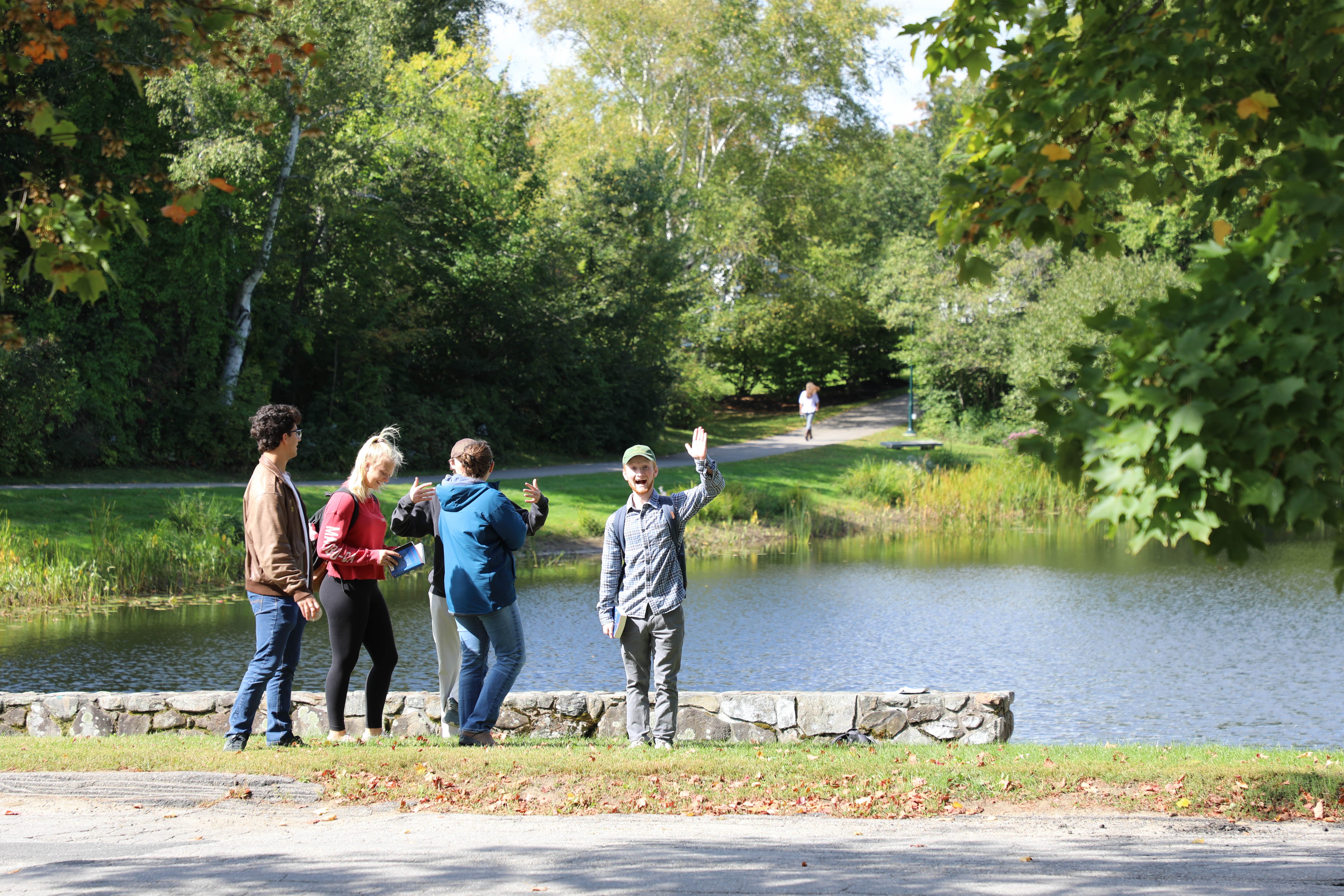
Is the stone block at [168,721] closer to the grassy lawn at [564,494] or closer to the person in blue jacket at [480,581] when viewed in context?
the person in blue jacket at [480,581]

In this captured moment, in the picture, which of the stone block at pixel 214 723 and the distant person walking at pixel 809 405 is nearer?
the stone block at pixel 214 723

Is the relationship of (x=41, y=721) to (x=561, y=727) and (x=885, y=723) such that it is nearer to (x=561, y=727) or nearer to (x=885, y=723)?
(x=561, y=727)

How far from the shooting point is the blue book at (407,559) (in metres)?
6.95

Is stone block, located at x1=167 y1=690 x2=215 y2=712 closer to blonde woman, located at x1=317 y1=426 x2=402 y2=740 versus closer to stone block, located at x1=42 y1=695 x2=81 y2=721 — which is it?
stone block, located at x1=42 y1=695 x2=81 y2=721

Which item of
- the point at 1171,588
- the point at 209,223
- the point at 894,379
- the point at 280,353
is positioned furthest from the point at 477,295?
the point at 894,379

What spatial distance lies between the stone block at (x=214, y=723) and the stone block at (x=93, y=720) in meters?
0.54

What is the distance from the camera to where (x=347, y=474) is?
2523 centimetres

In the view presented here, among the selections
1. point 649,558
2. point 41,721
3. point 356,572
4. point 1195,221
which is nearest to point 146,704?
point 41,721

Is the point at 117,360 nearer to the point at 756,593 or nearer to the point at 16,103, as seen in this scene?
the point at 756,593

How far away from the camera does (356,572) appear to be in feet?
22.7

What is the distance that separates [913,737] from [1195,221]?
13.3 feet

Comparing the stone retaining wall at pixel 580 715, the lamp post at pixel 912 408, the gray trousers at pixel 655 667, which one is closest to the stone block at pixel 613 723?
the stone retaining wall at pixel 580 715

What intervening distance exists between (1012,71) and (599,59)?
125 feet

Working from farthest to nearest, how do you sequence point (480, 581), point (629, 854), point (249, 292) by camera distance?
point (249, 292) < point (480, 581) < point (629, 854)
